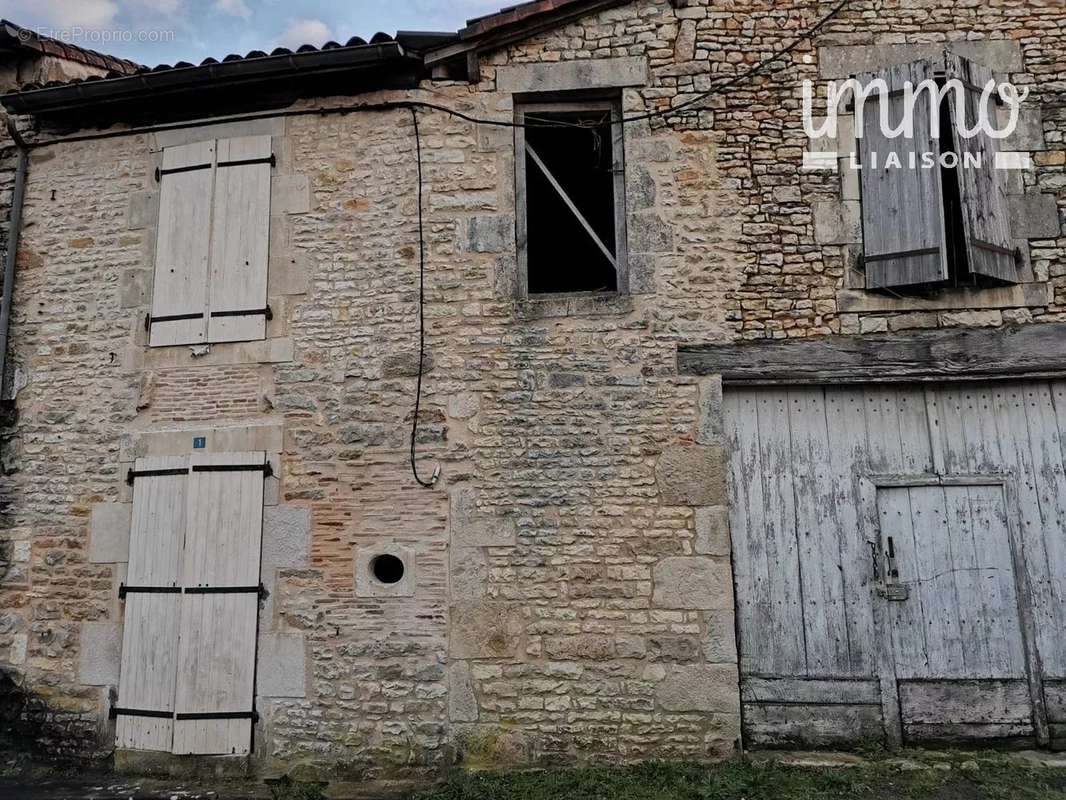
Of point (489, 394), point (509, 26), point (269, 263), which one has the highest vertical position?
point (509, 26)

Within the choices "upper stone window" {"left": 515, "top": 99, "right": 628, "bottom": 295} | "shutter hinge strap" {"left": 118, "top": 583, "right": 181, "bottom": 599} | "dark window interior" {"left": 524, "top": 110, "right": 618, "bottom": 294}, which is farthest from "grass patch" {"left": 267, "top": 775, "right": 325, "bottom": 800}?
"dark window interior" {"left": 524, "top": 110, "right": 618, "bottom": 294}

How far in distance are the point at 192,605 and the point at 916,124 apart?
17.6ft

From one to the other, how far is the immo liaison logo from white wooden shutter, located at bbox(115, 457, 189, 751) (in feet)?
15.0

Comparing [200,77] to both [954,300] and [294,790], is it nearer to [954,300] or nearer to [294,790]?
[294,790]

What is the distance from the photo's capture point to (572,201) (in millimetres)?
5719

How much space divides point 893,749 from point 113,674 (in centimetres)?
471

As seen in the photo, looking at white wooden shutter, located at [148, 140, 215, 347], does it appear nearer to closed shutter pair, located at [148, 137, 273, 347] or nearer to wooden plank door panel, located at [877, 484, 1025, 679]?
closed shutter pair, located at [148, 137, 273, 347]

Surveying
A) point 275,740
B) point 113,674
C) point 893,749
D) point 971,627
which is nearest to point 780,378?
point 971,627

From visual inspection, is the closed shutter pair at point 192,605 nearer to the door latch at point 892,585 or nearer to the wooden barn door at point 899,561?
the wooden barn door at point 899,561

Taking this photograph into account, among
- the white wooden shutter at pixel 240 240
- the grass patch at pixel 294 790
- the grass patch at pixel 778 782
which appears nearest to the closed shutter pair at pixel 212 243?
the white wooden shutter at pixel 240 240

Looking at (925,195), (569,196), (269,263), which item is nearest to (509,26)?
(569,196)

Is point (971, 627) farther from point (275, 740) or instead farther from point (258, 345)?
point (258, 345)

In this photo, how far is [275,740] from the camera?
15.2 ft

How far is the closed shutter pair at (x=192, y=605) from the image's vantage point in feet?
15.4
